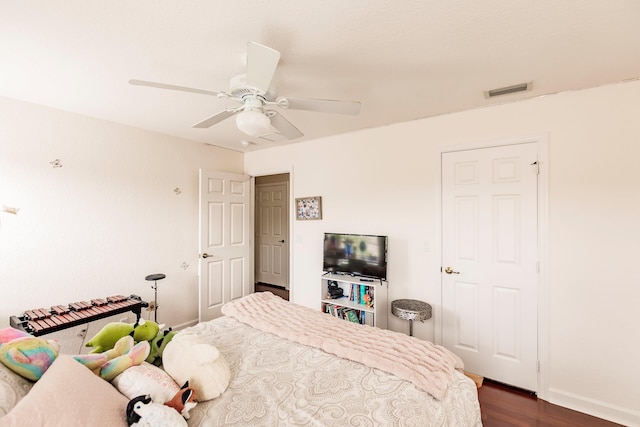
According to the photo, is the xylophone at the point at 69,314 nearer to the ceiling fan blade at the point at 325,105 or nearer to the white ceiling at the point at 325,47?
the white ceiling at the point at 325,47

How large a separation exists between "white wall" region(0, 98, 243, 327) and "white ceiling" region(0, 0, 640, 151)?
41 cm

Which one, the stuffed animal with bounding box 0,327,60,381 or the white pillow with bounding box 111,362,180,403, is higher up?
the stuffed animal with bounding box 0,327,60,381

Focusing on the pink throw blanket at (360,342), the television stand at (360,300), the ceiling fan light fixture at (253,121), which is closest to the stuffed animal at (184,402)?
the pink throw blanket at (360,342)

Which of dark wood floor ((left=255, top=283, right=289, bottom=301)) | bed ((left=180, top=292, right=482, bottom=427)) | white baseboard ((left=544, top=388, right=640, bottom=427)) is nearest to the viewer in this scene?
bed ((left=180, top=292, right=482, bottom=427))

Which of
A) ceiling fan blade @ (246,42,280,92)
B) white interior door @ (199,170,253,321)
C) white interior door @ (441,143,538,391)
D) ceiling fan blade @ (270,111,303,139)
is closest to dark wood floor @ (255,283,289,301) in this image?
white interior door @ (199,170,253,321)

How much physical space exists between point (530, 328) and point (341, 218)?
6.76 feet

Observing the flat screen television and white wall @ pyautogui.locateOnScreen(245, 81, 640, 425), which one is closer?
white wall @ pyautogui.locateOnScreen(245, 81, 640, 425)

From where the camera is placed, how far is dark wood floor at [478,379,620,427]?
1.99 m

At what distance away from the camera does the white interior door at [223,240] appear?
3.59 metres

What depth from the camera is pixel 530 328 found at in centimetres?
231

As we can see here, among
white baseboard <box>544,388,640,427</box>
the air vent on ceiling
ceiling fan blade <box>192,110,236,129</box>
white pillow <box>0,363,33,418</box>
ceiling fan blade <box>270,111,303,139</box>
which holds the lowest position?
white baseboard <box>544,388,640,427</box>

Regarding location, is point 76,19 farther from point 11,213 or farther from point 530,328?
point 530,328

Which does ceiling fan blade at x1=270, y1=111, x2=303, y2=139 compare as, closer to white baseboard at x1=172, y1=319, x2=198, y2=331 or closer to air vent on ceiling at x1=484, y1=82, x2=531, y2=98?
air vent on ceiling at x1=484, y1=82, x2=531, y2=98

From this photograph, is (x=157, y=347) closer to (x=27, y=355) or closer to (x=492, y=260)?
(x=27, y=355)
